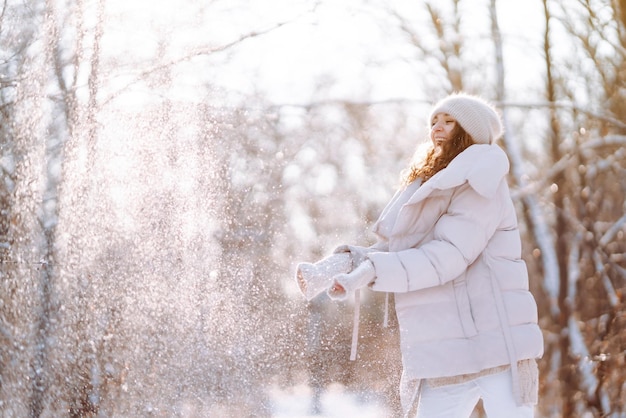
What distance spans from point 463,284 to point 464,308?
7 cm

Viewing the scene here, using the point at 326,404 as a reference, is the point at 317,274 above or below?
above

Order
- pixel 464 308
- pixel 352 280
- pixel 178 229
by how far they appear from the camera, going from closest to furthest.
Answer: pixel 352 280 < pixel 464 308 < pixel 178 229

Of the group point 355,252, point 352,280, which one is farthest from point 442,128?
point 352,280

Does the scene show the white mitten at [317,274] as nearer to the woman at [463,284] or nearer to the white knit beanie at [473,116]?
the woman at [463,284]

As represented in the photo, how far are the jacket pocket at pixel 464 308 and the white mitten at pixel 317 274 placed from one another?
0.35 meters

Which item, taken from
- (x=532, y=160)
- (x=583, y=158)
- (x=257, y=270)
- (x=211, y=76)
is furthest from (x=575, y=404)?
(x=257, y=270)

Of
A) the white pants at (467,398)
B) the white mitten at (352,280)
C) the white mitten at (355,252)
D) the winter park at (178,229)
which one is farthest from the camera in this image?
the winter park at (178,229)

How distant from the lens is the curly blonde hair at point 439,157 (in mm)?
2510

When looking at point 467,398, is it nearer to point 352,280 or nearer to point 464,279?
point 464,279

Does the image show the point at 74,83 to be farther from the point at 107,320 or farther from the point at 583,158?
the point at 583,158

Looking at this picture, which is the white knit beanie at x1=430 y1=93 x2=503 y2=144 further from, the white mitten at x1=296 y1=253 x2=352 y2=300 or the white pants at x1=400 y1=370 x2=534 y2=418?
the white pants at x1=400 y1=370 x2=534 y2=418

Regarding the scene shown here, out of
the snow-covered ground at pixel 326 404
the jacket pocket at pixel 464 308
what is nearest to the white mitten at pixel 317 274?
the jacket pocket at pixel 464 308

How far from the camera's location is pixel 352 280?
2.21 m

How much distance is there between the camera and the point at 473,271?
238cm
